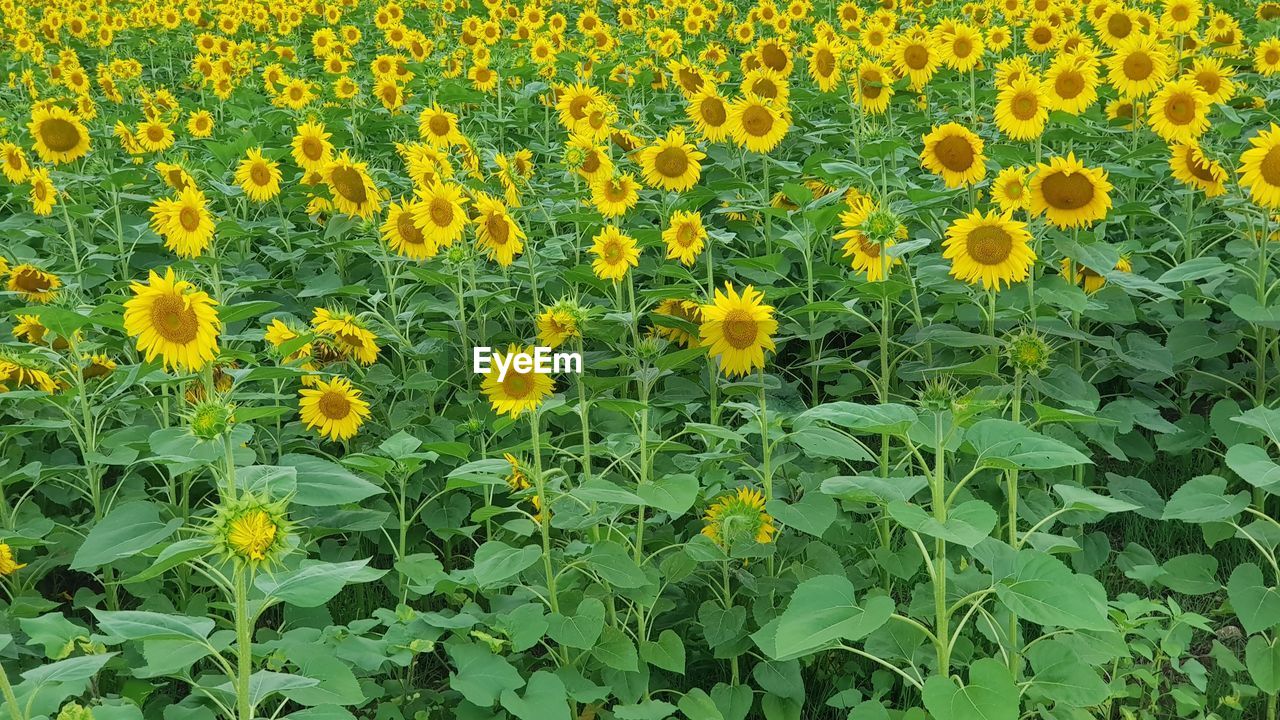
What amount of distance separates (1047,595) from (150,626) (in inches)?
66.0

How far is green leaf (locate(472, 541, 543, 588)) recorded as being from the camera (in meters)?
2.66

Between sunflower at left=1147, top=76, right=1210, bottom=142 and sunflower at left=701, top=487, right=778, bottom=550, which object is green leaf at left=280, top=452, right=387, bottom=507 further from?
sunflower at left=1147, top=76, right=1210, bottom=142

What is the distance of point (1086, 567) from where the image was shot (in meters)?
3.46

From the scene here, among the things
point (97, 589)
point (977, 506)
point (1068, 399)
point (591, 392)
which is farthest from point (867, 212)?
point (97, 589)

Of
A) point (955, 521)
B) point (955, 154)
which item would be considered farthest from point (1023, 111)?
point (955, 521)

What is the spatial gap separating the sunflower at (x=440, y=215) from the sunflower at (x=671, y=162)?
885 millimetres

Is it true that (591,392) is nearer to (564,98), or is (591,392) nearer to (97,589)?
(97,589)

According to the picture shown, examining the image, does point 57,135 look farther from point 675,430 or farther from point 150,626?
point 150,626

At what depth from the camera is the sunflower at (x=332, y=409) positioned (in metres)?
3.64

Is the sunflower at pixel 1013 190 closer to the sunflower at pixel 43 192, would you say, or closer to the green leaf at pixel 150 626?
the green leaf at pixel 150 626

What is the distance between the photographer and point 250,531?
76.7 inches

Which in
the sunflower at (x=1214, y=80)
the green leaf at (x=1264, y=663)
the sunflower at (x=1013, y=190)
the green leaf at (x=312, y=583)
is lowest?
the green leaf at (x=1264, y=663)

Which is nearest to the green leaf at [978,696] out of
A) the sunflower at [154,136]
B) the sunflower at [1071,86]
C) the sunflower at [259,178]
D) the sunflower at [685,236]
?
the sunflower at [685,236]

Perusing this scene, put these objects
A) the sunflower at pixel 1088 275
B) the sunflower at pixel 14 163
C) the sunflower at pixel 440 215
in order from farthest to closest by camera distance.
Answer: the sunflower at pixel 14 163 → the sunflower at pixel 440 215 → the sunflower at pixel 1088 275
